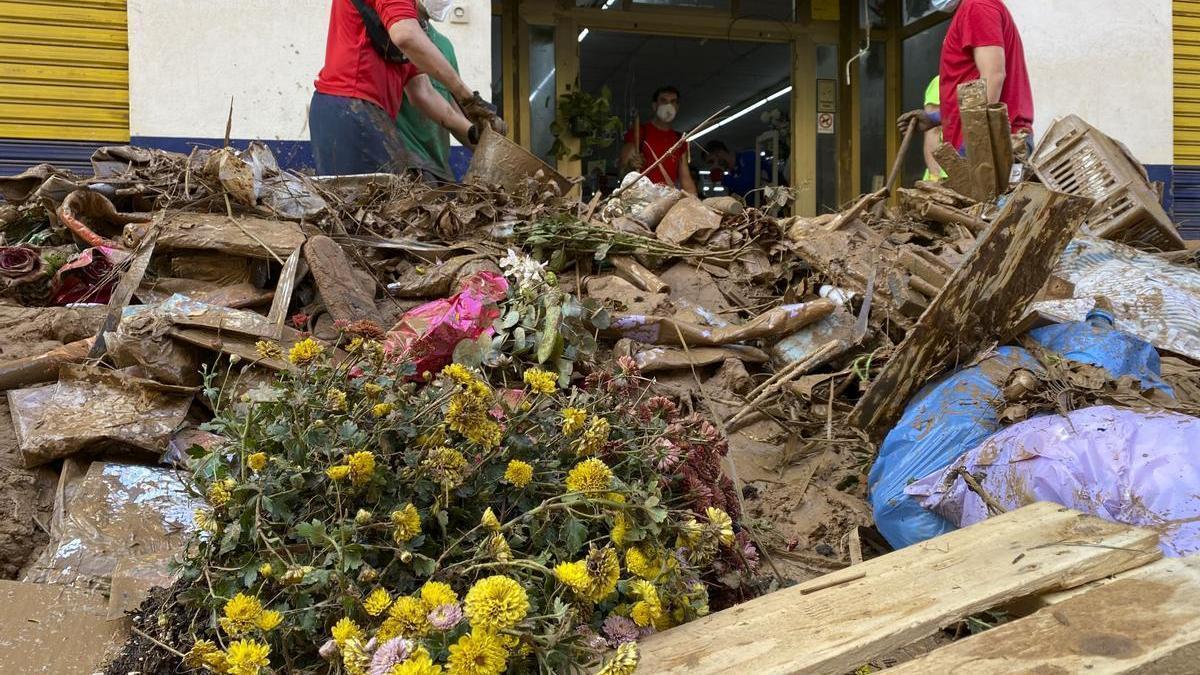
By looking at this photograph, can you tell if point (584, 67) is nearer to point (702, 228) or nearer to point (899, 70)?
point (899, 70)

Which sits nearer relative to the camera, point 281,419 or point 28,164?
point 281,419

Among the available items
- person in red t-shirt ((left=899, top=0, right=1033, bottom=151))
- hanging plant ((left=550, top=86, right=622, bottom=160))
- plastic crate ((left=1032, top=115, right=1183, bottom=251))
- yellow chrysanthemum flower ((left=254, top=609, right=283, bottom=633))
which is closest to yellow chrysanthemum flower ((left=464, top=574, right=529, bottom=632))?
yellow chrysanthemum flower ((left=254, top=609, right=283, bottom=633))

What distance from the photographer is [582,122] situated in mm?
7926

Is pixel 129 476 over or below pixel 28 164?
below

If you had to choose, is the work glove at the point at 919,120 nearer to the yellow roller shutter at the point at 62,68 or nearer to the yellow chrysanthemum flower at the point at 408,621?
the yellow chrysanthemum flower at the point at 408,621

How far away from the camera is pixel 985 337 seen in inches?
106

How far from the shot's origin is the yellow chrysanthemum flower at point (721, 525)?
1.76 meters

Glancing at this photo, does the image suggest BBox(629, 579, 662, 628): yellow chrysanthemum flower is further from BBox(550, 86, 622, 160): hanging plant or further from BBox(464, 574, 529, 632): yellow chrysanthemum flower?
BBox(550, 86, 622, 160): hanging plant

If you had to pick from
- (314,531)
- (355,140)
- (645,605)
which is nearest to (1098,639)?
(645,605)

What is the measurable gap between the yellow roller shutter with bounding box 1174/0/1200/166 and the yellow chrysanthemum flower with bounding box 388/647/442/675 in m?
9.18

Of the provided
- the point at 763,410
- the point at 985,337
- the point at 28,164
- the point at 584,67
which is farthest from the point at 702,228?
the point at 584,67

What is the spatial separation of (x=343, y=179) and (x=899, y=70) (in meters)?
6.56

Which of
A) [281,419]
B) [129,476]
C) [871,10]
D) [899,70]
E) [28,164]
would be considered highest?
[871,10]

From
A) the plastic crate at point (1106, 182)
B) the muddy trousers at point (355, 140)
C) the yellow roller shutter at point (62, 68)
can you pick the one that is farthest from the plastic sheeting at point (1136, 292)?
the yellow roller shutter at point (62, 68)
